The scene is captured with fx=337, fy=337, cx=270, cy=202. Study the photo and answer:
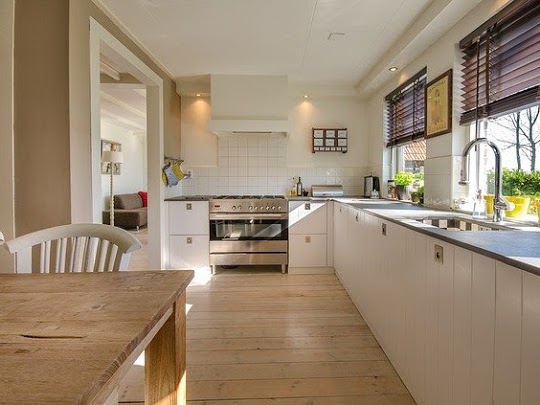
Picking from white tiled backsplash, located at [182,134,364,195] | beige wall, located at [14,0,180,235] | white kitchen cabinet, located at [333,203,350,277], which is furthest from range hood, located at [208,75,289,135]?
beige wall, located at [14,0,180,235]

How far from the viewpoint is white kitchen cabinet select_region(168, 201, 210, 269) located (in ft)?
12.6

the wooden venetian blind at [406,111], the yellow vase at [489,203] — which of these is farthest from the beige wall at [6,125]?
the wooden venetian blind at [406,111]

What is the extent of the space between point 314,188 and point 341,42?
1779mm

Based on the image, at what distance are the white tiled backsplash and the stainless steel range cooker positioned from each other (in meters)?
0.58

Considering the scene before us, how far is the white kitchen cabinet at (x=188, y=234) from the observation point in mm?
3840

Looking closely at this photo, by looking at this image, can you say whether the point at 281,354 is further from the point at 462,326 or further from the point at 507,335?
the point at 507,335

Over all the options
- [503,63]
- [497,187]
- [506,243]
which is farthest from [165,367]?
[503,63]

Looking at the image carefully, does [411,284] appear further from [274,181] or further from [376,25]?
[274,181]

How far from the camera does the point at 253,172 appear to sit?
4.41 meters

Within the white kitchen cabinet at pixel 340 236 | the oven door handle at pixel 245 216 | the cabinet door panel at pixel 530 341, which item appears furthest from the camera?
the oven door handle at pixel 245 216

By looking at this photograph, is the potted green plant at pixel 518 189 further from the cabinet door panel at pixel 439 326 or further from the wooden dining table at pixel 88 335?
the wooden dining table at pixel 88 335

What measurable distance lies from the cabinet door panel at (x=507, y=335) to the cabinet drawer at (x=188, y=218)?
3.19m

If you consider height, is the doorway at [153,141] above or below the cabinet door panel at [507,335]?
above

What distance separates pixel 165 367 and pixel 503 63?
93.3 inches
